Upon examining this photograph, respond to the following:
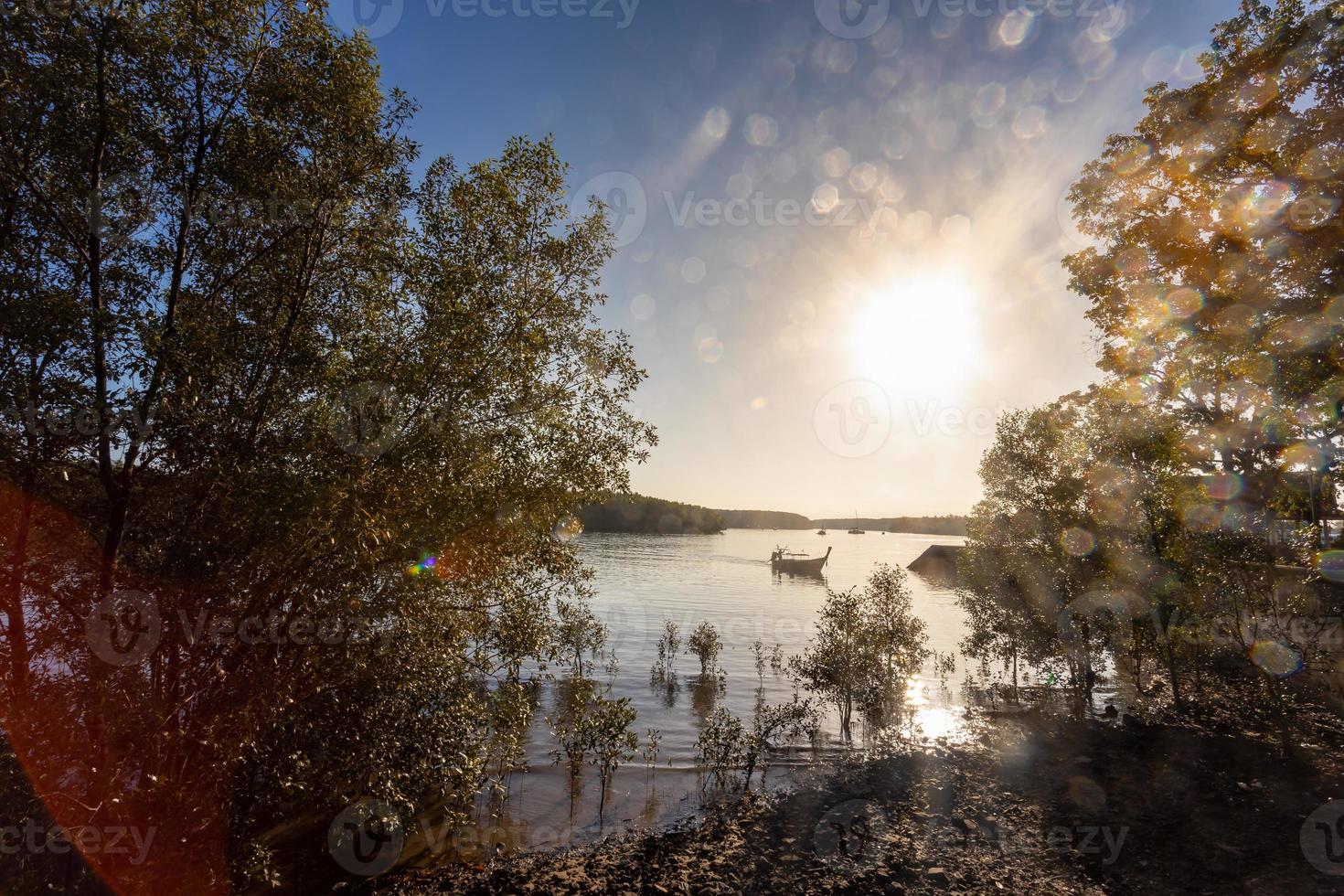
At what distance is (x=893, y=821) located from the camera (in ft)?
52.0

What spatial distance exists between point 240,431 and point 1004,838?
63.2 feet

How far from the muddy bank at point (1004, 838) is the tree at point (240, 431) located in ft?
17.9

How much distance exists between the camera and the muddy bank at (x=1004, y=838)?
480 inches

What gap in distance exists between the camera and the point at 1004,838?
14.6 meters

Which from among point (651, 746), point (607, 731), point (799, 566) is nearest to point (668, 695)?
point (651, 746)

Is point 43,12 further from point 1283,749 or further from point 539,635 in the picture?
point 1283,749

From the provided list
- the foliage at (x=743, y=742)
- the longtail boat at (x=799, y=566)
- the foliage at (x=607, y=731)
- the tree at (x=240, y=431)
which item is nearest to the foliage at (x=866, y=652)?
the foliage at (x=743, y=742)

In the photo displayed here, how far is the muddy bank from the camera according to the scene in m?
12.2

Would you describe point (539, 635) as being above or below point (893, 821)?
above

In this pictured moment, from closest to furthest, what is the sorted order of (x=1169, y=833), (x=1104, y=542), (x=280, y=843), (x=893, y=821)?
1. (x=280, y=843)
2. (x=1169, y=833)
3. (x=893, y=821)
4. (x=1104, y=542)

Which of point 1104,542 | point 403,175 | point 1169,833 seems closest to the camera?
point 403,175

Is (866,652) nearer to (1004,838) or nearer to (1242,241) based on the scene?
(1004,838)

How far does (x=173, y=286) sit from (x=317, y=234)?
2.27m

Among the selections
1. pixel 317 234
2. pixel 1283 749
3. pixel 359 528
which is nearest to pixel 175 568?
pixel 359 528
